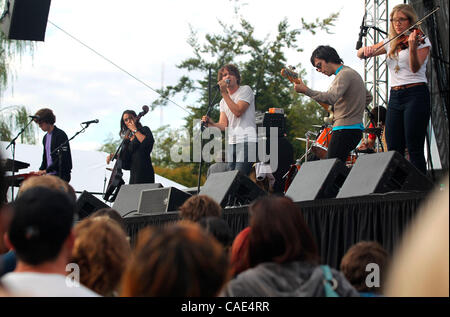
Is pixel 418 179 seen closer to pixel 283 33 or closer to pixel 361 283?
pixel 361 283

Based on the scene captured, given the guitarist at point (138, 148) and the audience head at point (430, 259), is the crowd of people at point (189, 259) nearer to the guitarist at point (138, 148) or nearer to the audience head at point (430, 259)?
the audience head at point (430, 259)

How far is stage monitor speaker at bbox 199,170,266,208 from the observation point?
17.4 ft

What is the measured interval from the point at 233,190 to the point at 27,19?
317 centimetres

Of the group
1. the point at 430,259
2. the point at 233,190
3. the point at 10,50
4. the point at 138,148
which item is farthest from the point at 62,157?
the point at 10,50

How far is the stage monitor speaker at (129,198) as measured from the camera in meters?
6.56

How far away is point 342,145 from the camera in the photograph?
5.36 metres

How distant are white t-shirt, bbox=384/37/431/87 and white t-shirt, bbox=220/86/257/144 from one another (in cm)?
172

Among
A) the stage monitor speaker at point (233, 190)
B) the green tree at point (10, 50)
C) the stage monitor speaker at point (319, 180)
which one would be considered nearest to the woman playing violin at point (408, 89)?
the stage monitor speaker at point (319, 180)

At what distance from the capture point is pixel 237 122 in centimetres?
641

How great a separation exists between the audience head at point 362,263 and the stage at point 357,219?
122cm

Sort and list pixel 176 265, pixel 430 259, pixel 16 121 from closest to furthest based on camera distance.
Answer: pixel 430 259 < pixel 176 265 < pixel 16 121

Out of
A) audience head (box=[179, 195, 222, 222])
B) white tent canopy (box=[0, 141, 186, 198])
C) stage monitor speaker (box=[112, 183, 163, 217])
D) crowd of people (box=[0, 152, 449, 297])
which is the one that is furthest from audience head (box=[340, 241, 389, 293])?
white tent canopy (box=[0, 141, 186, 198])

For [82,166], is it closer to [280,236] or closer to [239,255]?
[239,255]
